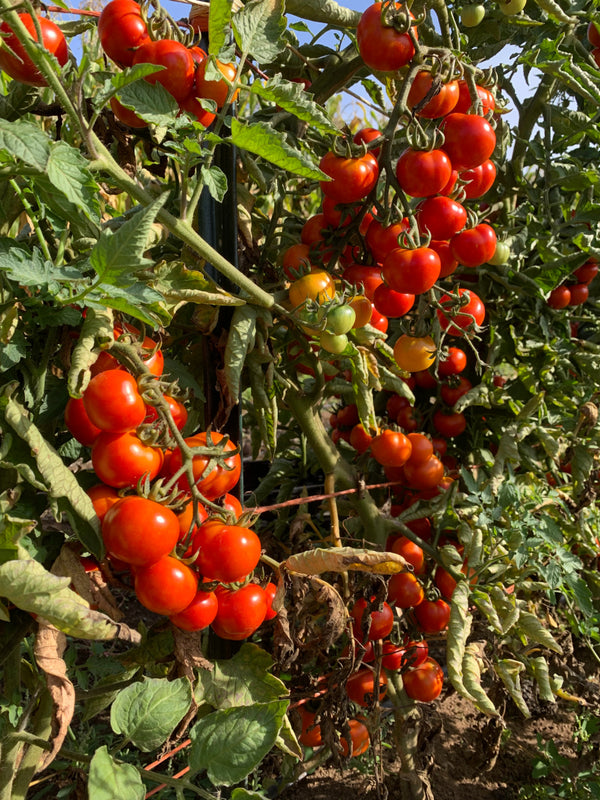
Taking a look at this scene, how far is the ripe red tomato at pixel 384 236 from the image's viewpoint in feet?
2.81

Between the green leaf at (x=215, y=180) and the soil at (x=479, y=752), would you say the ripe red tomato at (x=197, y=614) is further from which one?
the soil at (x=479, y=752)

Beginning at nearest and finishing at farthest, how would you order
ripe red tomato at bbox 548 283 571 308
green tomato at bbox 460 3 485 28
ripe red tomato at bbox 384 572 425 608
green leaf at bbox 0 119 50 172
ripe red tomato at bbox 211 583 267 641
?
1. green leaf at bbox 0 119 50 172
2. ripe red tomato at bbox 211 583 267 641
3. green tomato at bbox 460 3 485 28
4. ripe red tomato at bbox 384 572 425 608
5. ripe red tomato at bbox 548 283 571 308

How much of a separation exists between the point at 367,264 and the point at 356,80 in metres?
0.37

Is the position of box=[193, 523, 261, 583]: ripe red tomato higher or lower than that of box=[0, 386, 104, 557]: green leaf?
lower

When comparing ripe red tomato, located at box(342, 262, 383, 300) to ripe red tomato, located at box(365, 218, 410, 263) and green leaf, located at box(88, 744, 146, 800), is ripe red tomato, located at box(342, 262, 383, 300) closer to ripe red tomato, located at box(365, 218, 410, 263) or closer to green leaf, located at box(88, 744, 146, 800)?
ripe red tomato, located at box(365, 218, 410, 263)

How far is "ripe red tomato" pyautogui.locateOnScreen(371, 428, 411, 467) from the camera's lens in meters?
1.17

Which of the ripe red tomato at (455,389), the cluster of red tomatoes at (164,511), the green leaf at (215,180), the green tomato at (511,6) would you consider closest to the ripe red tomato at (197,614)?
the cluster of red tomatoes at (164,511)

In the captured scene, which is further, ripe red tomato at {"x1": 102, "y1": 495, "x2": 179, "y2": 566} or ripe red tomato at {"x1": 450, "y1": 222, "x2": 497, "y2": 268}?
ripe red tomato at {"x1": 450, "y1": 222, "x2": 497, "y2": 268}

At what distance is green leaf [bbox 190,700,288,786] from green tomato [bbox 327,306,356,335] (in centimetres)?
42

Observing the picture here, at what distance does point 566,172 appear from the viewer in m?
1.23

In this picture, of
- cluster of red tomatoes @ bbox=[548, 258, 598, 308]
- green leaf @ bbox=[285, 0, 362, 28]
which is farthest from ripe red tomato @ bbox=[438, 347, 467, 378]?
green leaf @ bbox=[285, 0, 362, 28]

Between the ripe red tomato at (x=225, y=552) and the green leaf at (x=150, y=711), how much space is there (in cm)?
11

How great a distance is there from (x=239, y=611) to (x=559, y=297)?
988 mm

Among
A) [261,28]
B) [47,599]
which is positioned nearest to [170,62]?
[261,28]
